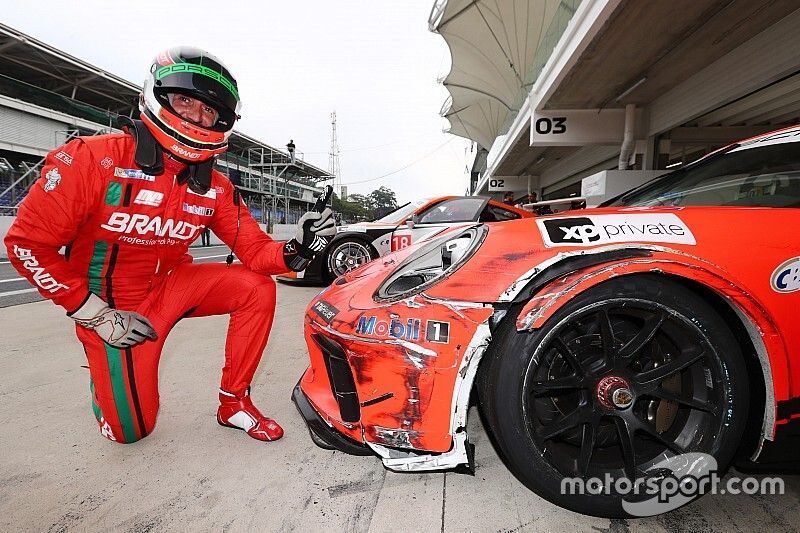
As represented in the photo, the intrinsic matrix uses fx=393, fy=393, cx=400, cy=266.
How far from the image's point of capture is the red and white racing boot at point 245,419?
177cm

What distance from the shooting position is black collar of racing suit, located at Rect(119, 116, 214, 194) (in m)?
1.68

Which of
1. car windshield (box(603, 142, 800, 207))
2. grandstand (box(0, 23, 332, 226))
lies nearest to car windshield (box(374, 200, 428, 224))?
car windshield (box(603, 142, 800, 207))

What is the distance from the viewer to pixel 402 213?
5.86 metres

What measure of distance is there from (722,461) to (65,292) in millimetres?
2352

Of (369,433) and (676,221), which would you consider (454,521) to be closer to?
(369,433)

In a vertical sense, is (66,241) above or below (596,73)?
below

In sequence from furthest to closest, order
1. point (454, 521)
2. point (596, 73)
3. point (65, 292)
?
1. point (596, 73)
2. point (65, 292)
3. point (454, 521)

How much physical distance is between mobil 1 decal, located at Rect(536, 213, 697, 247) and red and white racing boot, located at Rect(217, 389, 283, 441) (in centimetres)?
143

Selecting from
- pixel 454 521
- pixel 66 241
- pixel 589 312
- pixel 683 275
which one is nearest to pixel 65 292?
pixel 66 241

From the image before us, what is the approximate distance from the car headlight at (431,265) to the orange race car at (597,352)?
13mm

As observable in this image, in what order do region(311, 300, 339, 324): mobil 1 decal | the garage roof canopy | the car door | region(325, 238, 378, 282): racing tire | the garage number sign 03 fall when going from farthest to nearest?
the garage roof canopy
the garage number sign 03
region(325, 238, 378, 282): racing tire
the car door
region(311, 300, 339, 324): mobil 1 decal

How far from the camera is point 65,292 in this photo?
1.51m

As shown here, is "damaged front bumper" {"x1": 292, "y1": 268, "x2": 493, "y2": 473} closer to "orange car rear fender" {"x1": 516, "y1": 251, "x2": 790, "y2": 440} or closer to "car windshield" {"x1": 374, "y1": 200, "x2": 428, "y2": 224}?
"orange car rear fender" {"x1": 516, "y1": 251, "x2": 790, "y2": 440}
